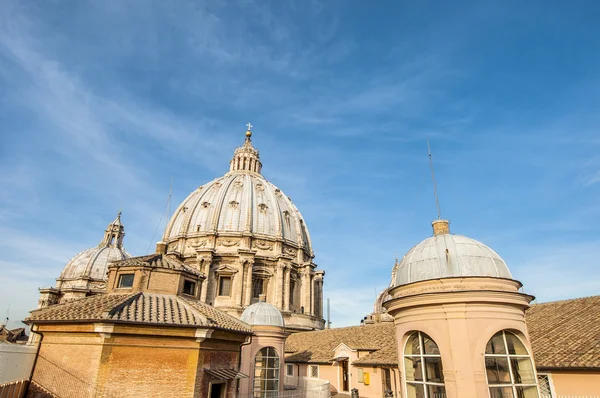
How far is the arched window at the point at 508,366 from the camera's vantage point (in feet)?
29.5

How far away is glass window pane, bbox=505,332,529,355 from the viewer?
929 cm

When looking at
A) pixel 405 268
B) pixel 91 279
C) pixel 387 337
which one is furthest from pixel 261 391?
pixel 91 279

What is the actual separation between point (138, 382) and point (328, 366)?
17.9 meters

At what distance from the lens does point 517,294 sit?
9.51 meters

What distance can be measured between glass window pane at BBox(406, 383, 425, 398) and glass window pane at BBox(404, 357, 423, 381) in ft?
0.54

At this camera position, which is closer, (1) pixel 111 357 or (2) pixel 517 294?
(2) pixel 517 294

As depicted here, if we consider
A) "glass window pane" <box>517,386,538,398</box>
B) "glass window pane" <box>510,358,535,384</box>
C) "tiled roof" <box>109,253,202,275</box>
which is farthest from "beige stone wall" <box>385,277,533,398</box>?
"tiled roof" <box>109,253,202,275</box>

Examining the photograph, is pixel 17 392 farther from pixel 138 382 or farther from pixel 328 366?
pixel 328 366

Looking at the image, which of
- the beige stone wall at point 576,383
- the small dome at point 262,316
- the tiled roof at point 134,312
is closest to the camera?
the beige stone wall at point 576,383

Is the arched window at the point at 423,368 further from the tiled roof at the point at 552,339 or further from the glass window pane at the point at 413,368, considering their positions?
the tiled roof at the point at 552,339

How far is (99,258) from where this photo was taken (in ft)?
200

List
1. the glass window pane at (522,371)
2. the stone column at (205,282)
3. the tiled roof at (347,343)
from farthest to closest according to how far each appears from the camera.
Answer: the stone column at (205,282) < the tiled roof at (347,343) < the glass window pane at (522,371)

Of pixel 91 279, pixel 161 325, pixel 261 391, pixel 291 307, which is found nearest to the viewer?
pixel 161 325

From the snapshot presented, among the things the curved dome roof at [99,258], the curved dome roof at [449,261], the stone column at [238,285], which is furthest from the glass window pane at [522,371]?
the curved dome roof at [99,258]
